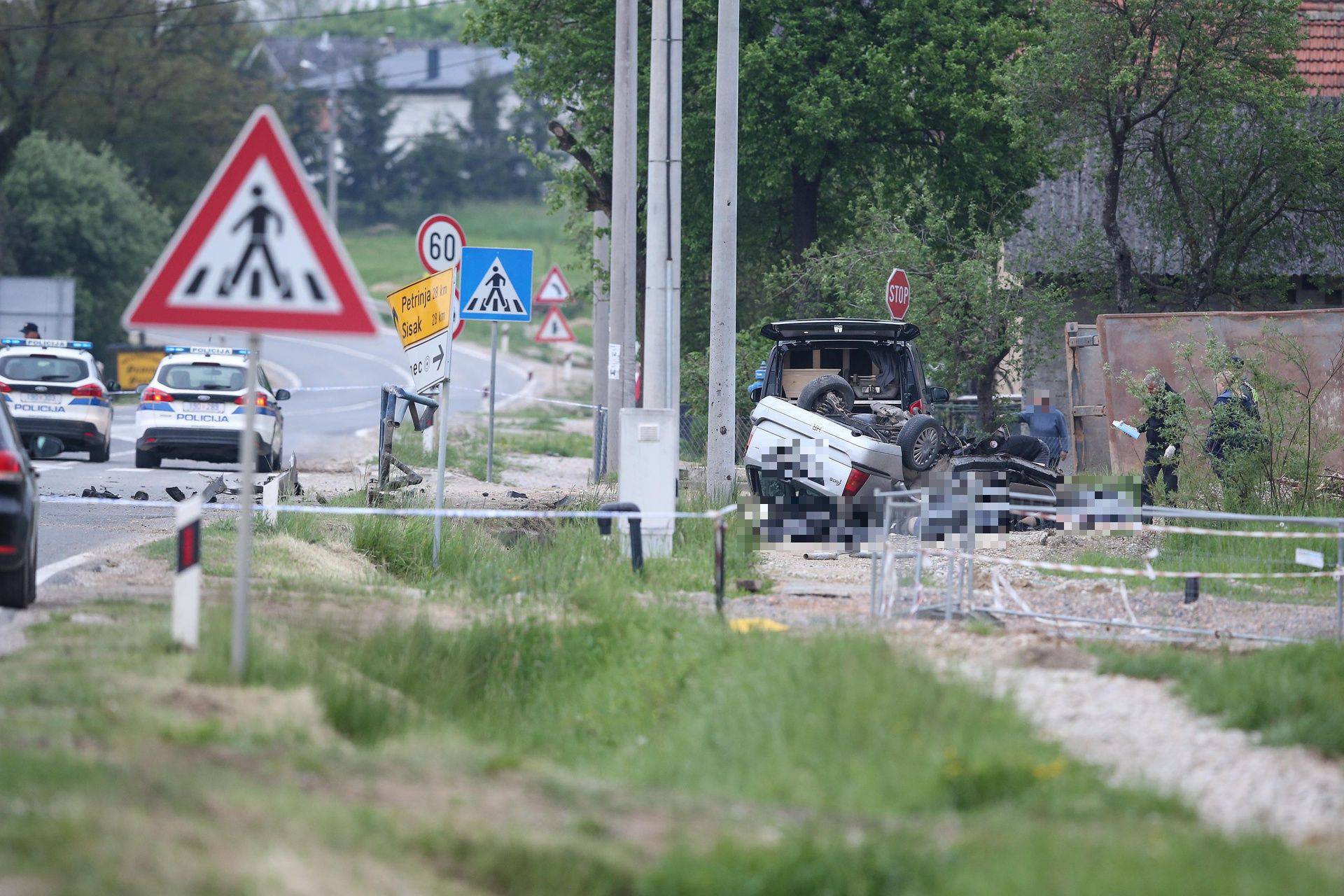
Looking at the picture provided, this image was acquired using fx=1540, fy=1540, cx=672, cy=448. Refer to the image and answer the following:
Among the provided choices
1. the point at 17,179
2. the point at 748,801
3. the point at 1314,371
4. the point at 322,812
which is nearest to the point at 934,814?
the point at 748,801

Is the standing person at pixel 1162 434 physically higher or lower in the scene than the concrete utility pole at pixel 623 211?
lower

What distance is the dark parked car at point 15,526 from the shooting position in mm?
9141

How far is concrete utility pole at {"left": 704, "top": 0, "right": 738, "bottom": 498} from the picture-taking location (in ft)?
53.8

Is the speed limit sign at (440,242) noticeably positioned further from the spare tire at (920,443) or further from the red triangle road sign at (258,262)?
the red triangle road sign at (258,262)

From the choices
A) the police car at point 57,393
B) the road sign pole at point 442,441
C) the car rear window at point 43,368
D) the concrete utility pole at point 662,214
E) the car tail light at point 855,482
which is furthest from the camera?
the car rear window at point 43,368

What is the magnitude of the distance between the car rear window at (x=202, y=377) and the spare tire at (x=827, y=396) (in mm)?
9070

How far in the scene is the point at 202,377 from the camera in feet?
68.3

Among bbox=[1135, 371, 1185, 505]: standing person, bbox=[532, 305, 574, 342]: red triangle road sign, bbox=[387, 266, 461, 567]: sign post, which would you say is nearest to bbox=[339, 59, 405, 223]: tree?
bbox=[532, 305, 574, 342]: red triangle road sign

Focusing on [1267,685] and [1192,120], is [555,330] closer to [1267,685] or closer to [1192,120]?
[1192,120]

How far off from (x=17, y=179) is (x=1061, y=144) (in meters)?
42.2

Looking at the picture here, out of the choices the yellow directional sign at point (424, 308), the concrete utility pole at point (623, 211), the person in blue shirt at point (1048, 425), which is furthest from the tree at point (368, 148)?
the yellow directional sign at point (424, 308)

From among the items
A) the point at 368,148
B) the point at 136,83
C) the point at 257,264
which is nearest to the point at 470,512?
the point at 257,264

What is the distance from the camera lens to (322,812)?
16.4 ft

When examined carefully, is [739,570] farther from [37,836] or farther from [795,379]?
[37,836]
